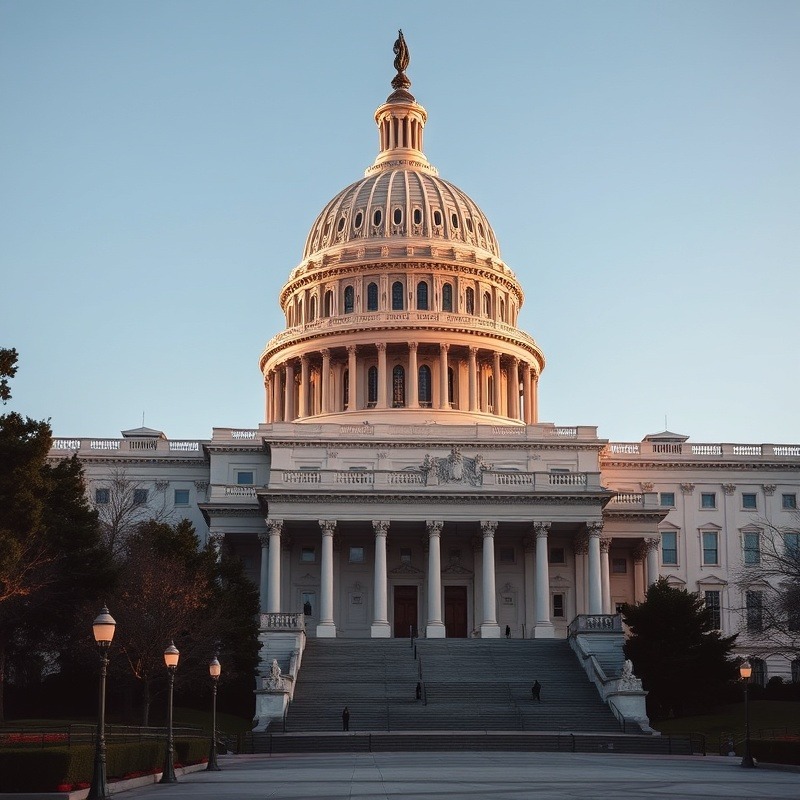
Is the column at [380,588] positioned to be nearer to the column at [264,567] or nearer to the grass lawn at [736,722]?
the column at [264,567]

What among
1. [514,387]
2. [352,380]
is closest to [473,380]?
[514,387]

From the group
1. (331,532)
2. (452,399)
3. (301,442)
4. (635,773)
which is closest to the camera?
(635,773)

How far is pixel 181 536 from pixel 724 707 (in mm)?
30354

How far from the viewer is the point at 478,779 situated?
35.0 meters

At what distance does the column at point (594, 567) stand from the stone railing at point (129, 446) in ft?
100

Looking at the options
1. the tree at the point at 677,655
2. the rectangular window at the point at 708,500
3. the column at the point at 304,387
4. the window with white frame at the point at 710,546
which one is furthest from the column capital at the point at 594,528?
the column at the point at 304,387

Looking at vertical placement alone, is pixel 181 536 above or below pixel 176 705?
above

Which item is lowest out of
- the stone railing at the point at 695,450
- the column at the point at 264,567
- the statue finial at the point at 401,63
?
the column at the point at 264,567

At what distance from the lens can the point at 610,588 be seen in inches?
3868

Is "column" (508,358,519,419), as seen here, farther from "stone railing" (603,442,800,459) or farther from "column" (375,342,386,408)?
"stone railing" (603,442,800,459)

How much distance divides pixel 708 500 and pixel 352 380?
99.5 ft

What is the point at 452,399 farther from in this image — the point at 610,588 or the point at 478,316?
the point at 610,588

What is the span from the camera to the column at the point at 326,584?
280 ft

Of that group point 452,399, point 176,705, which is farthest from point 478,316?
point 176,705
